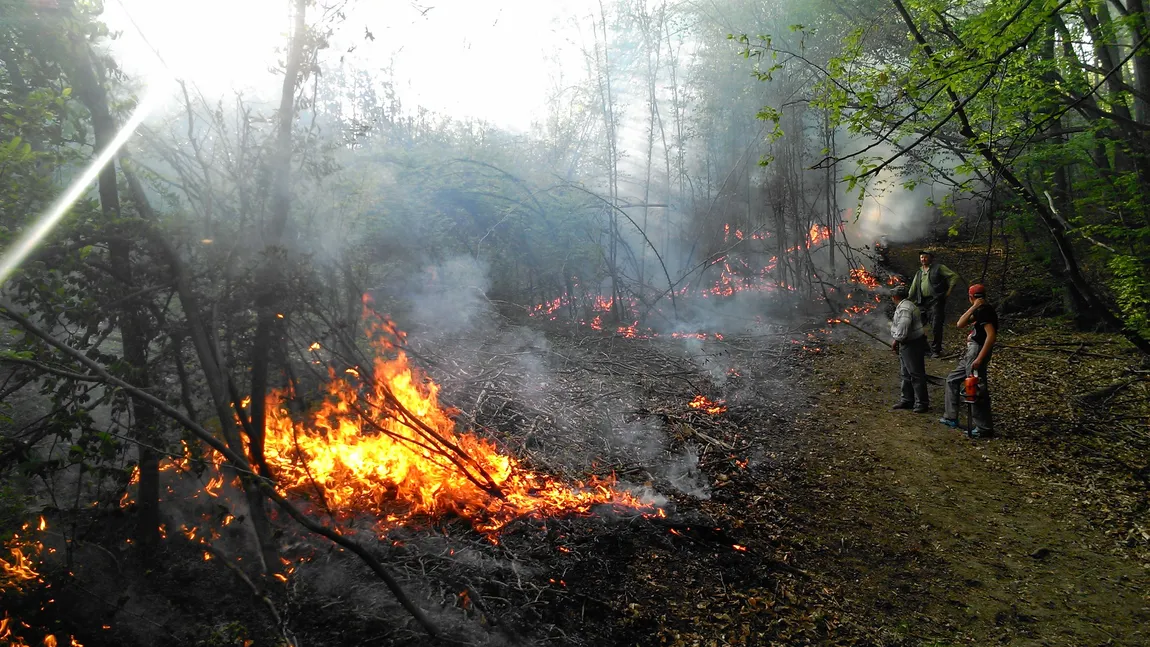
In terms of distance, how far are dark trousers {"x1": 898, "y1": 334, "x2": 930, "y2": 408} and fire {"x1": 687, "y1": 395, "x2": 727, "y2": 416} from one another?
2568mm

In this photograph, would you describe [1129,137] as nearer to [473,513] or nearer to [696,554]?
[696,554]

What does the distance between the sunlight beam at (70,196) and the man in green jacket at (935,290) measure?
33.6ft

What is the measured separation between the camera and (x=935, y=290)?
8906mm

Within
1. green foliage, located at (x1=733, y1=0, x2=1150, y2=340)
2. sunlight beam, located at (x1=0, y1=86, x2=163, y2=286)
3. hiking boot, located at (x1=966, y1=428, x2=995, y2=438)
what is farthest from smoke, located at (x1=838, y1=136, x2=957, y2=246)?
sunlight beam, located at (x1=0, y1=86, x2=163, y2=286)

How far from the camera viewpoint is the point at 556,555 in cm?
412

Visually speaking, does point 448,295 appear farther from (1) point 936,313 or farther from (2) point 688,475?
(1) point 936,313

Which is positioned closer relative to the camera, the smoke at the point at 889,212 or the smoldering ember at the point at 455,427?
the smoldering ember at the point at 455,427

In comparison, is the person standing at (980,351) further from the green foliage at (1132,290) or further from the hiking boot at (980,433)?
the green foliage at (1132,290)

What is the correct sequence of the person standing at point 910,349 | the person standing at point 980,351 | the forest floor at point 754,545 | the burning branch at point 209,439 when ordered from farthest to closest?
the person standing at point 910,349, the person standing at point 980,351, the forest floor at point 754,545, the burning branch at point 209,439

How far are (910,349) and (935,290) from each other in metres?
2.70

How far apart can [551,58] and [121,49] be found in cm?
1168

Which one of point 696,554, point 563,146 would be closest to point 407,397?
point 696,554

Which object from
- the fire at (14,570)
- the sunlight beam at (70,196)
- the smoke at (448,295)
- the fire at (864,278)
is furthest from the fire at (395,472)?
the fire at (864,278)

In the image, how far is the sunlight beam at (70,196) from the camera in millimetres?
2764
